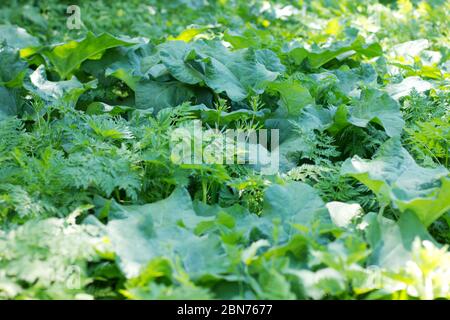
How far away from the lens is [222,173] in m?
2.60

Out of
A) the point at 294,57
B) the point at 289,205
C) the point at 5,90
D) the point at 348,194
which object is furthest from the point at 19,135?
the point at 294,57

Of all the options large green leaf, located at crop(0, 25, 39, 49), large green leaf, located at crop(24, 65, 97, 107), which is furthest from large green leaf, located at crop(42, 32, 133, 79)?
large green leaf, located at crop(0, 25, 39, 49)

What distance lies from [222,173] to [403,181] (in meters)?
0.70

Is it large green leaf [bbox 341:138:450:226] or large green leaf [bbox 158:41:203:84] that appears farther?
large green leaf [bbox 158:41:203:84]

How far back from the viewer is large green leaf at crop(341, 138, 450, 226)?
230 cm

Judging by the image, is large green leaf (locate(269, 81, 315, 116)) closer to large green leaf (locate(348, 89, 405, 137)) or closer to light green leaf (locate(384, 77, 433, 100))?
large green leaf (locate(348, 89, 405, 137))

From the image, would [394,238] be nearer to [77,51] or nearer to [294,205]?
[294,205]

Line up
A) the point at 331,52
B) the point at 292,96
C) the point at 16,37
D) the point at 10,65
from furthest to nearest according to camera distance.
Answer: the point at 16,37 → the point at 331,52 → the point at 10,65 → the point at 292,96

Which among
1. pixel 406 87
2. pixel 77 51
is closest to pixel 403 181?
pixel 406 87

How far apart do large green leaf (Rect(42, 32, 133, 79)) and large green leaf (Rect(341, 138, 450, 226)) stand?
159 cm

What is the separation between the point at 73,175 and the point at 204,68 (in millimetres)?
1121

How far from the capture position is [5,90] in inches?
135
